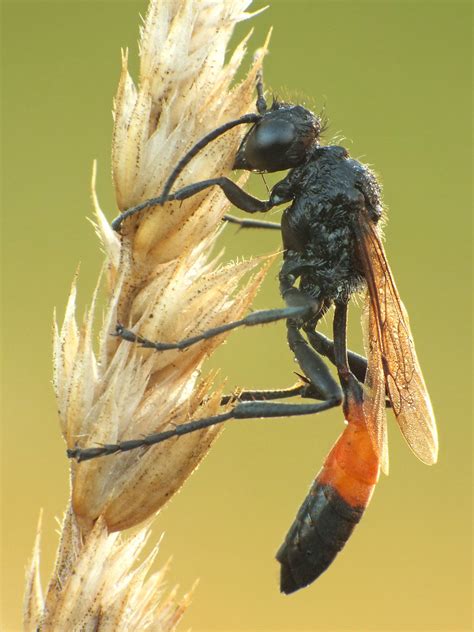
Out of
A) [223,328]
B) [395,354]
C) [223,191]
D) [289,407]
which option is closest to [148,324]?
[223,328]

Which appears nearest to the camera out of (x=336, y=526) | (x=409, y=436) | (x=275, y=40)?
(x=336, y=526)

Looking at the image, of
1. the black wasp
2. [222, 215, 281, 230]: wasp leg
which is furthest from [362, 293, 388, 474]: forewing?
[222, 215, 281, 230]: wasp leg

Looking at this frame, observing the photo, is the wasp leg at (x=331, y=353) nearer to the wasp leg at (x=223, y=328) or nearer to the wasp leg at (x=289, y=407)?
the wasp leg at (x=289, y=407)

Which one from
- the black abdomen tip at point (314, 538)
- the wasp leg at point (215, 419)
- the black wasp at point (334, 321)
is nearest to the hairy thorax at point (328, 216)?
the black wasp at point (334, 321)

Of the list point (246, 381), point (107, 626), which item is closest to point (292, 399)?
point (107, 626)

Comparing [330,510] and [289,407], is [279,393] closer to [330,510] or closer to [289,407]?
[289,407]

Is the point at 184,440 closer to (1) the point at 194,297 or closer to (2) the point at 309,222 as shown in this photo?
(1) the point at 194,297

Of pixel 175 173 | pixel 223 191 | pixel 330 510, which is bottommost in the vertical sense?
pixel 330 510

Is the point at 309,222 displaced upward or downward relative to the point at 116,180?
upward
